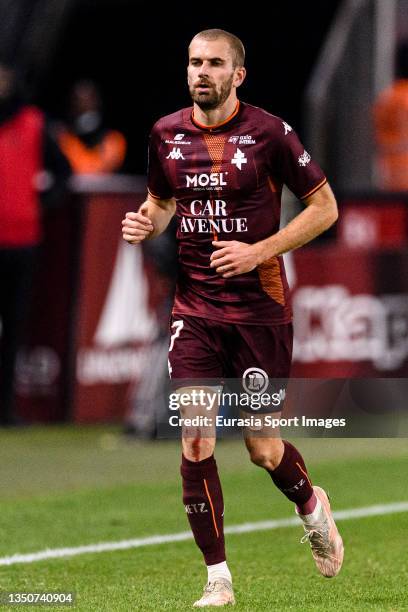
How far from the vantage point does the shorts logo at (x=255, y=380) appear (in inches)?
260

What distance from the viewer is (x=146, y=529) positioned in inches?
330

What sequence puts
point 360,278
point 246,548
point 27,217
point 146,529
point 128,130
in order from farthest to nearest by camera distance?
1. point 128,130
2. point 360,278
3. point 27,217
4. point 146,529
5. point 246,548

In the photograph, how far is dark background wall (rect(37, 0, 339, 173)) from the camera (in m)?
18.1

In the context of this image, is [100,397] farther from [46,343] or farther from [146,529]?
[146,529]

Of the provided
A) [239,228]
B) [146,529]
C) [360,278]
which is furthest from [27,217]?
[239,228]

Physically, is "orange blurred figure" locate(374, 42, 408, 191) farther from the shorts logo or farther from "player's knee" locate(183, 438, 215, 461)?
"player's knee" locate(183, 438, 215, 461)

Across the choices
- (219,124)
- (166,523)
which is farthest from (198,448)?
(166,523)

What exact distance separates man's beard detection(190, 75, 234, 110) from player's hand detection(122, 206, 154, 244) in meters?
0.50

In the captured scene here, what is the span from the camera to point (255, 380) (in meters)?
6.64

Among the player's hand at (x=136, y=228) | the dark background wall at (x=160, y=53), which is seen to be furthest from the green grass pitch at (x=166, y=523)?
the dark background wall at (x=160, y=53)

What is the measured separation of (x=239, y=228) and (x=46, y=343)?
6084mm

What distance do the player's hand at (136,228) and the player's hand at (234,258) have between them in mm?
312

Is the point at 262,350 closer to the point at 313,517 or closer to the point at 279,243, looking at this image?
the point at 279,243

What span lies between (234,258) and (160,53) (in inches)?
510
